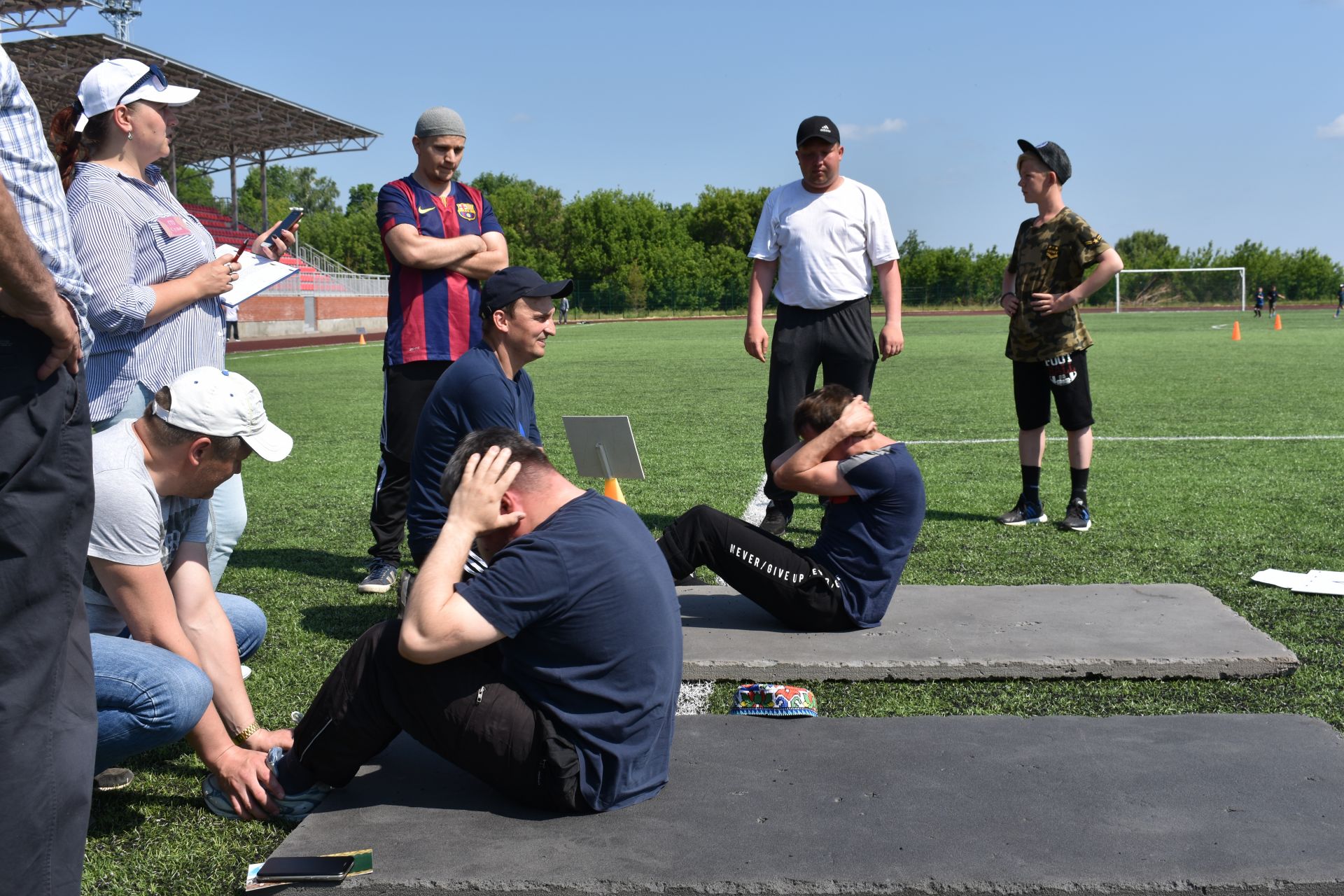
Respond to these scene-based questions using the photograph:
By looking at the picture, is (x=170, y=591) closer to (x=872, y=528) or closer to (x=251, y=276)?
(x=251, y=276)

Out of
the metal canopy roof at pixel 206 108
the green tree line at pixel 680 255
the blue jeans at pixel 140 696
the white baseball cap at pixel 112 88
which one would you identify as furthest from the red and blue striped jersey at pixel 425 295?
the green tree line at pixel 680 255

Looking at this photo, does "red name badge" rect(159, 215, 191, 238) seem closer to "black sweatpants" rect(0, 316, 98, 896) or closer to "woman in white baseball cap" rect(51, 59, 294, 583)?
"woman in white baseball cap" rect(51, 59, 294, 583)

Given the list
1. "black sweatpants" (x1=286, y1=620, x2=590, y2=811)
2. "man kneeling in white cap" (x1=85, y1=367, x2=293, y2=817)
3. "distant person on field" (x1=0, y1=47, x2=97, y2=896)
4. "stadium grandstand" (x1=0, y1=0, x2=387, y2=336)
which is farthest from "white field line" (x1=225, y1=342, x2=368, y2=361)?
"distant person on field" (x1=0, y1=47, x2=97, y2=896)

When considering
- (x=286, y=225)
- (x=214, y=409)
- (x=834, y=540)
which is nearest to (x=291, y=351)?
(x=286, y=225)

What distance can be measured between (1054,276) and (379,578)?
152 inches

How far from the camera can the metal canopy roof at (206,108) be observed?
3728cm

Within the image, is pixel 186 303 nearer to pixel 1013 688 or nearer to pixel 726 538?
pixel 726 538

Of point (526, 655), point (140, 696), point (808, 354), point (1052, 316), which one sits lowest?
point (140, 696)

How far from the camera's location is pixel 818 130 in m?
6.21

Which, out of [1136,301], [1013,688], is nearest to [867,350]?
[1013,688]

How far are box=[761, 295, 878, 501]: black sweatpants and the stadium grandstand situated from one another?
31.7 meters

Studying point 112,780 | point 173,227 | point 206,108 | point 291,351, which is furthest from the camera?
point 206,108

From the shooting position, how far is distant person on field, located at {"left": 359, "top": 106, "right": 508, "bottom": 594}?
206 inches

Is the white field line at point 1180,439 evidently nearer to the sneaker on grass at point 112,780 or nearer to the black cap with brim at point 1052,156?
the black cap with brim at point 1052,156
